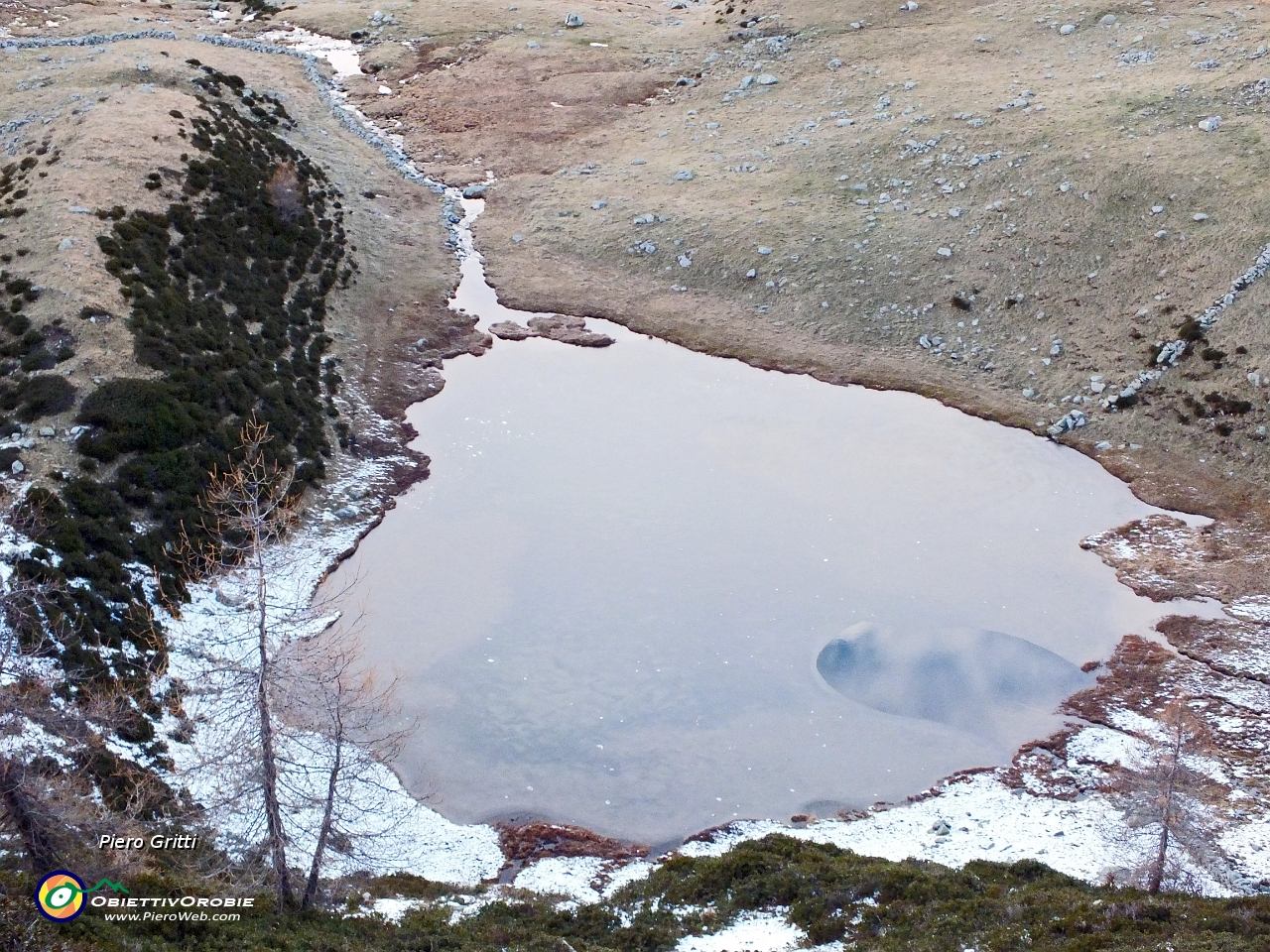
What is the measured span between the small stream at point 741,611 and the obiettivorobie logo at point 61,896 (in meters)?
13.8

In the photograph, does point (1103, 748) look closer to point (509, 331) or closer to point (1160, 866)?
point (1160, 866)

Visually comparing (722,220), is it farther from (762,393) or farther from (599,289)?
(762,393)

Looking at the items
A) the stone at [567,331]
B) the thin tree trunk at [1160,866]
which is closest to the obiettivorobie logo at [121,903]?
the thin tree trunk at [1160,866]

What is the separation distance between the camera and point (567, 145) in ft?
238

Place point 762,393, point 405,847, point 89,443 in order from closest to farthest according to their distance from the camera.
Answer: point 405,847, point 89,443, point 762,393

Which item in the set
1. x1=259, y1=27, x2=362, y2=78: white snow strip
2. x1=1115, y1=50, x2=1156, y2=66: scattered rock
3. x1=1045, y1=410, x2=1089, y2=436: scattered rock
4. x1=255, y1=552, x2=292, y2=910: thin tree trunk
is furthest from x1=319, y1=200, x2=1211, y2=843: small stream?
x1=259, y1=27, x2=362, y2=78: white snow strip

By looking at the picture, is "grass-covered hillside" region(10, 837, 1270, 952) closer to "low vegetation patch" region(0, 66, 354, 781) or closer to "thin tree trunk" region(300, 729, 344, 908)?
"thin tree trunk" region(300, 729, 344, 908)

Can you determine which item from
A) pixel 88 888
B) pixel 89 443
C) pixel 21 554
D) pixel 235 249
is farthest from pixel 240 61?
pixel 88 888

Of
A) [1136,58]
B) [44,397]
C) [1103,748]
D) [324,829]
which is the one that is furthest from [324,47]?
[324,829]

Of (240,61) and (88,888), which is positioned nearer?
(88,888)

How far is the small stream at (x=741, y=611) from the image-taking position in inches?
1358

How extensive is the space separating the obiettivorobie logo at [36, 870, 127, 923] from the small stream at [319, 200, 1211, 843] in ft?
45.1

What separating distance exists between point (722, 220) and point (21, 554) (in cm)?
4029

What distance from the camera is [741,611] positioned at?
131 feet
